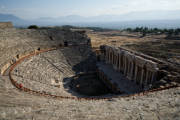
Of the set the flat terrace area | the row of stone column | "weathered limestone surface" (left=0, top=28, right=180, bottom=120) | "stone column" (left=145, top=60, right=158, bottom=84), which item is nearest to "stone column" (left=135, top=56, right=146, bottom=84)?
the row of stone column

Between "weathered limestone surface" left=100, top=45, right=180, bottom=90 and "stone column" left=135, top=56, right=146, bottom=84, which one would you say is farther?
"stone column" left=135, top=56, right=146, bottom=84

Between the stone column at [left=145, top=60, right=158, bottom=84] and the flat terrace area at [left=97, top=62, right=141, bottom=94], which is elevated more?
the stone column at [left=145, top=60, right=158, bottom=84]

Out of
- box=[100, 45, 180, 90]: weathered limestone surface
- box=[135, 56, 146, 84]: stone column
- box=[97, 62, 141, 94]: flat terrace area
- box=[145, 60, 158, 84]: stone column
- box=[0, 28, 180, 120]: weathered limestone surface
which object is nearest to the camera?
box=[0, 28, 180, 120]: weathered limestone surface

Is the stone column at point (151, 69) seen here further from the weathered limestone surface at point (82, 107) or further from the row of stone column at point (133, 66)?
the weathered limestone surface at point (82, 107)

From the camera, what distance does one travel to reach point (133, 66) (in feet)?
73.8

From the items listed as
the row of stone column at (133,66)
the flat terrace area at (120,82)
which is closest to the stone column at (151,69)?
the row of stone column at (133,66)

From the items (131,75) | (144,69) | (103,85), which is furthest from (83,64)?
(144,69)

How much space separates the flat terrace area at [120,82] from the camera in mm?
19659

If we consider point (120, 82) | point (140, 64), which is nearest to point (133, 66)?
point (140, 64)

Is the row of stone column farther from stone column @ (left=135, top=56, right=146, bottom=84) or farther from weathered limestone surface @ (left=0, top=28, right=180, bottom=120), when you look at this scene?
weathered limestone surface @ (left=0, top=28, right=180, bottom=120)

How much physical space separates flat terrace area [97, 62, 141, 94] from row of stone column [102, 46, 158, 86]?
867mm

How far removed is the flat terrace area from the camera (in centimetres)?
1966

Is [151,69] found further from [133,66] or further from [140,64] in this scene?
[133,66]

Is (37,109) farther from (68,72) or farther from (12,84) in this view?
(68,72)
